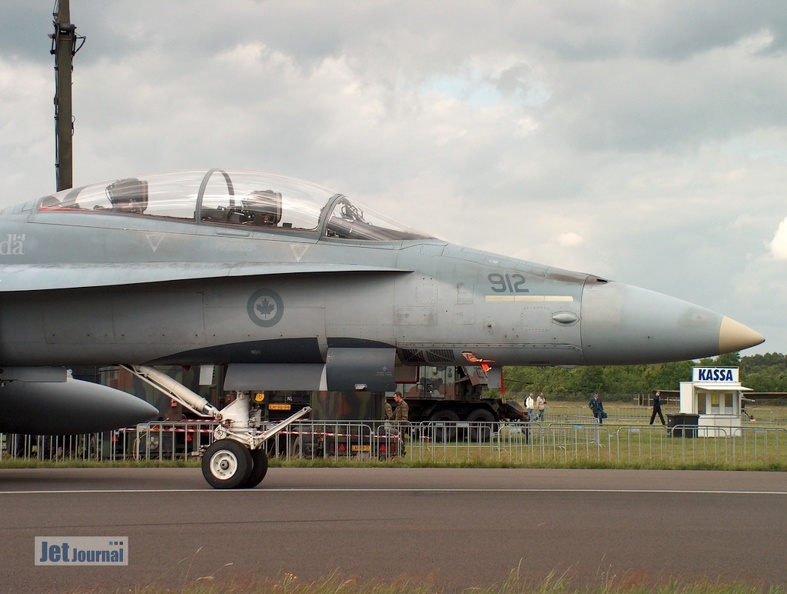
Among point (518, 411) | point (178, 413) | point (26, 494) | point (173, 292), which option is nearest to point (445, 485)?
point (173, 292)

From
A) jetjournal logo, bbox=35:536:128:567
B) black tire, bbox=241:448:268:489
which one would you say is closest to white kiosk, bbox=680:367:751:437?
black tire, bbox=241:448:268:489

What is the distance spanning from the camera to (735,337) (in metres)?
9.25

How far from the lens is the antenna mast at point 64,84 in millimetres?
20197

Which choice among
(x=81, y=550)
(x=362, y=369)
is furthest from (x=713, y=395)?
(x=81, y=550)

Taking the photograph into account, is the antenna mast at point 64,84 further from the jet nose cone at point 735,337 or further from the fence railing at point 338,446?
the jet nose cone at point 735,337

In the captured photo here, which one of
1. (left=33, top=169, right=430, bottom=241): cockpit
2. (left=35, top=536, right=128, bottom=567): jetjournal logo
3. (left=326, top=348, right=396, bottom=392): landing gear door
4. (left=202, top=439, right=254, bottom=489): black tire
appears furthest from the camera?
(left=33, top=169, right=430, bottom=241): cockpit

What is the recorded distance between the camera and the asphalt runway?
19.0 ft

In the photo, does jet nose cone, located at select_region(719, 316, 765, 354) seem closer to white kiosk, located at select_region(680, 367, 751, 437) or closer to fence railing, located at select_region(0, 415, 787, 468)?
fence railing, located at select_region(0, 415, 787, 468)

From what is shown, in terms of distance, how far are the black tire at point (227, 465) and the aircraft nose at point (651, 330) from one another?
3.57 meters

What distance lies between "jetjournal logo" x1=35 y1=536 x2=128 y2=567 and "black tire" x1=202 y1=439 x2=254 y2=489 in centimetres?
324

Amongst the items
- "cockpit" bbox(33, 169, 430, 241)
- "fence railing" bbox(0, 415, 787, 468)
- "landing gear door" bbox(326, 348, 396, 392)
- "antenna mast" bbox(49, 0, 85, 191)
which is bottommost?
"fence railing" bbox(0, 415, 787, 468)

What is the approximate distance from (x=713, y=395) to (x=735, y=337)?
2102cm

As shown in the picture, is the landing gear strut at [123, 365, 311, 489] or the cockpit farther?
the cockpit

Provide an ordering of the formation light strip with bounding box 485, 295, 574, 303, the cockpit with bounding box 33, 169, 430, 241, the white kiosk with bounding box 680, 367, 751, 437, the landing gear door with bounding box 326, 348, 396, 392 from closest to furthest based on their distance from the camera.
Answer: the formation light strip with bounding box 485, 295, 574, 303 < the landing gear door with bounding box 326, 348, 396, 392 < the cockpit with bounding box 33, 169, 430, 241 < the white kiosk with bounding box 680, 367, 751, 437
